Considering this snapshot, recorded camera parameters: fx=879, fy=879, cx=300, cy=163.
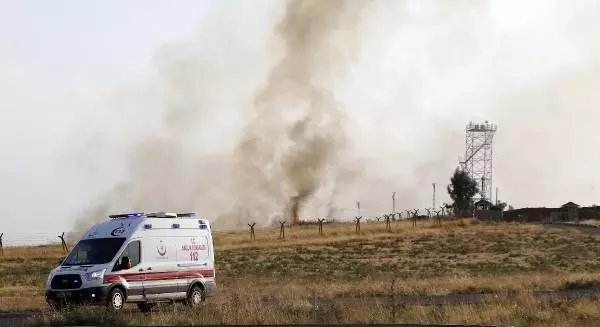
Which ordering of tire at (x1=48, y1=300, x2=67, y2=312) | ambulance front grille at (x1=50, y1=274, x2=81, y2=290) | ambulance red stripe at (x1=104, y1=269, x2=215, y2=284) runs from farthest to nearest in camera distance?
1. ambulance red stripe at (x1=104, y1=269, x2=215, y2=284)
2. ambulance front grille at (x1=50, y1=274, x2=81, y2=290)
3. tire at (x1=48, y1=300, x2=67, y2=312)

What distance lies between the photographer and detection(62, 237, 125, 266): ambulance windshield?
23.8 meters

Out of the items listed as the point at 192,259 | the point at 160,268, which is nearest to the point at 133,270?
the point at 160,268

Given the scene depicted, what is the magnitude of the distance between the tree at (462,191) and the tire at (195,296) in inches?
4145

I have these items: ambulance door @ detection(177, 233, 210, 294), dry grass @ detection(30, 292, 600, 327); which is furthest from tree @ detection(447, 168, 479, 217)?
dry grass @ detection(30, 292, 600, 327)

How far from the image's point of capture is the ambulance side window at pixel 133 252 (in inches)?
942

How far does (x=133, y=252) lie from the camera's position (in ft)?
79.0

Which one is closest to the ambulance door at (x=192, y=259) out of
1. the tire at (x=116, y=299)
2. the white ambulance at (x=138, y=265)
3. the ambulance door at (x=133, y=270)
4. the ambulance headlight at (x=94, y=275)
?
the white ambulance at (x=138, y=265)

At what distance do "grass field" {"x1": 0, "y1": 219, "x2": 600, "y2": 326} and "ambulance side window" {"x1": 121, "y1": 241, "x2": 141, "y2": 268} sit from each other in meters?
1.70

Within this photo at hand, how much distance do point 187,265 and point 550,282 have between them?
1273cm

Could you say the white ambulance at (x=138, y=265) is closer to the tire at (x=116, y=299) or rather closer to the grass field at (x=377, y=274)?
the tire at (x=116, y=299)

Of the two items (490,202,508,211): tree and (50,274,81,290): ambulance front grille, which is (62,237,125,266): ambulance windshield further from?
(490,202,508,211): tree

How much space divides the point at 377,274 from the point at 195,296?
14.7 m

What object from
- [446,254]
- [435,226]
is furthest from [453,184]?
[446,254]

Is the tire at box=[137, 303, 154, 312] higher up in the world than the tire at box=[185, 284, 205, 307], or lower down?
lower down
